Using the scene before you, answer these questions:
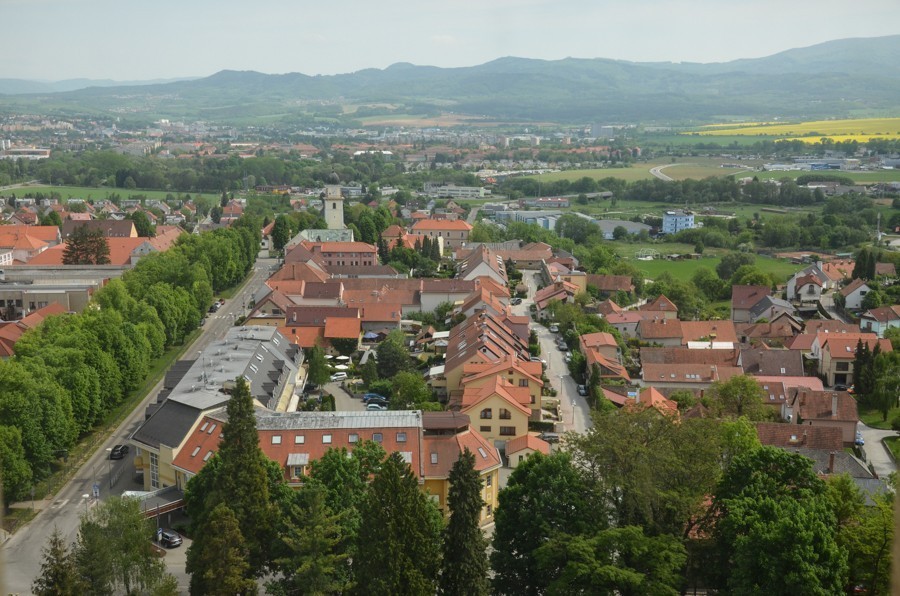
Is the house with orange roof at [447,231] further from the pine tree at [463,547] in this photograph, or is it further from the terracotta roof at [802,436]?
the pine tree at [463,547]

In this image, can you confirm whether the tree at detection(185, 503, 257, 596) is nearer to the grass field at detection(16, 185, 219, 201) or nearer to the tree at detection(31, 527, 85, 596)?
the tree at detection(31, 527, 85, 596)

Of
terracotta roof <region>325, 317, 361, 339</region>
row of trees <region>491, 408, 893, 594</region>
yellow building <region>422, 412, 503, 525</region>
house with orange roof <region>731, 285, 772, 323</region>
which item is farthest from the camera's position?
house with orange roof <region>731, 285, 772, 323</region>

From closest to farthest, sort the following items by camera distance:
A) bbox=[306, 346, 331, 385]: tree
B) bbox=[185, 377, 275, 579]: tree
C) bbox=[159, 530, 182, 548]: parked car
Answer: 1. bbox=[185, 377, 275, 579]: tree
2. bbox=[159, 530, 182, 548]: parked car
3. bbox=[306, 346, 331, 385]: tree

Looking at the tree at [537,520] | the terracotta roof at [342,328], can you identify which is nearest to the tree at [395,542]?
the tree at [537,520]

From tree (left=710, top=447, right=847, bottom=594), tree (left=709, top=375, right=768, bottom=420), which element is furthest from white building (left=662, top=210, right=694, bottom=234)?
tree (left=710, top=447, right=847, bottom=594)

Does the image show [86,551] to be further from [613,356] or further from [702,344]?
[702,344]

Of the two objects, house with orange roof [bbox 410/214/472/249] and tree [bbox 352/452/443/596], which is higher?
tree [bbox 352/452/443/596]

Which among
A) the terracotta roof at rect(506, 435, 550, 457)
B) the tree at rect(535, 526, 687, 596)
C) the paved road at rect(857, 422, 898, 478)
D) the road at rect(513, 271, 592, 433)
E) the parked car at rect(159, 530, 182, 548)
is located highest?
the tree at rect(535, 526, 687, 596)
